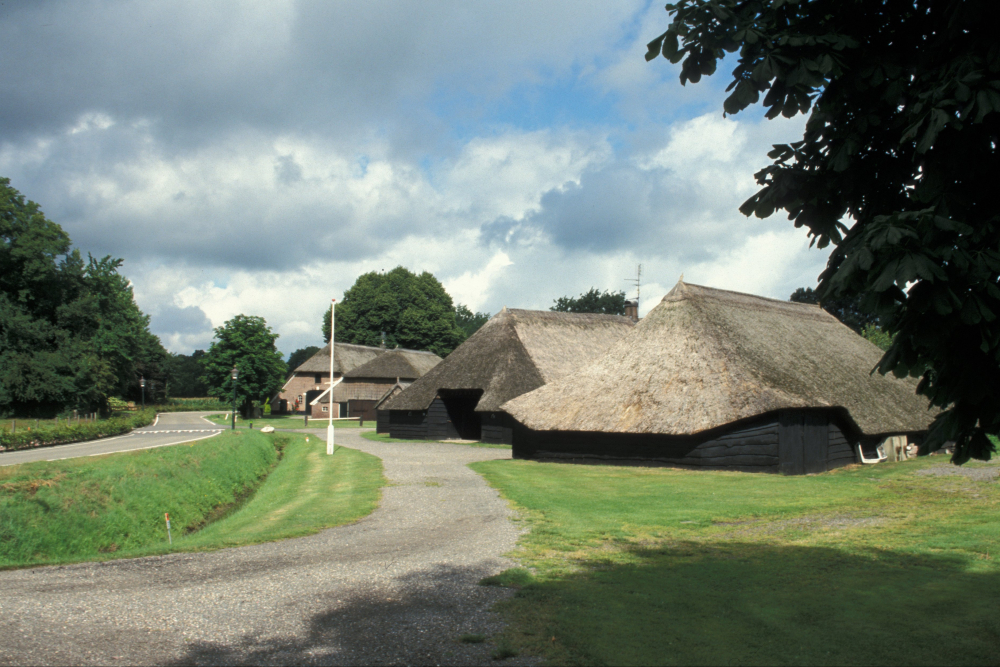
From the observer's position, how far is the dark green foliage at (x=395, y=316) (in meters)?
86.3

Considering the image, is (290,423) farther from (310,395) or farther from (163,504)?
(163,504)

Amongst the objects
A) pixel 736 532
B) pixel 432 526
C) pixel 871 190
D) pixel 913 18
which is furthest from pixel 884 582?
pixel 432 526

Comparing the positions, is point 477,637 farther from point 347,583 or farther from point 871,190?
point 871,190

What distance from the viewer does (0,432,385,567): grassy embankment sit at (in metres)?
13.1

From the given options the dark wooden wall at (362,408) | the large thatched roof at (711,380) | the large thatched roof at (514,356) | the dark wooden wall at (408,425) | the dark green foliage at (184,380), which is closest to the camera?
the large thatched roof at (711,380)

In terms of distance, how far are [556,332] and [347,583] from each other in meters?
33.5

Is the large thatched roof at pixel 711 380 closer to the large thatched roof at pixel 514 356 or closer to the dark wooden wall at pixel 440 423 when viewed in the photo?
the large thatched roof at pixel 514 356

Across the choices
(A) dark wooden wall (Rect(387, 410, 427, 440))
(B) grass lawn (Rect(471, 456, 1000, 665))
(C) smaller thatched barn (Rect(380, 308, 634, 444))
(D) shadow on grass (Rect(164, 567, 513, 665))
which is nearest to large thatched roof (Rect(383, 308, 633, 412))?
(C) smaller thatched barn (Rect(380, 308, 634, 444))

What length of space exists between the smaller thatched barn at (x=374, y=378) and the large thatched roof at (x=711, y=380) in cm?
4003

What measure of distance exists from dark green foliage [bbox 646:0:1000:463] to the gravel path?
3.79 m

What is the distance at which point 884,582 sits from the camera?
7816 millimetres

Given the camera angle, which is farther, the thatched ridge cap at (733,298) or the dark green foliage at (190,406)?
the dark green foliage at (190,406)

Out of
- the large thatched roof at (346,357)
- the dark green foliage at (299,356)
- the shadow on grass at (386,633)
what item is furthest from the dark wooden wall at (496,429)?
the dark green foliage at (299,356)

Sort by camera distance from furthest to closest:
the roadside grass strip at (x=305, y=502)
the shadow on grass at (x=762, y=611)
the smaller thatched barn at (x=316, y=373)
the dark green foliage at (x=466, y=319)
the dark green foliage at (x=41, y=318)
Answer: the dark green foliage at (x=466, y=319), the smaller thatched barn at (x=316, y=373), the dark green foliage at (x=41, y=318), the roadside grass strip at (x=305, y=502), the shadow on grass at (x=762, y=611)
